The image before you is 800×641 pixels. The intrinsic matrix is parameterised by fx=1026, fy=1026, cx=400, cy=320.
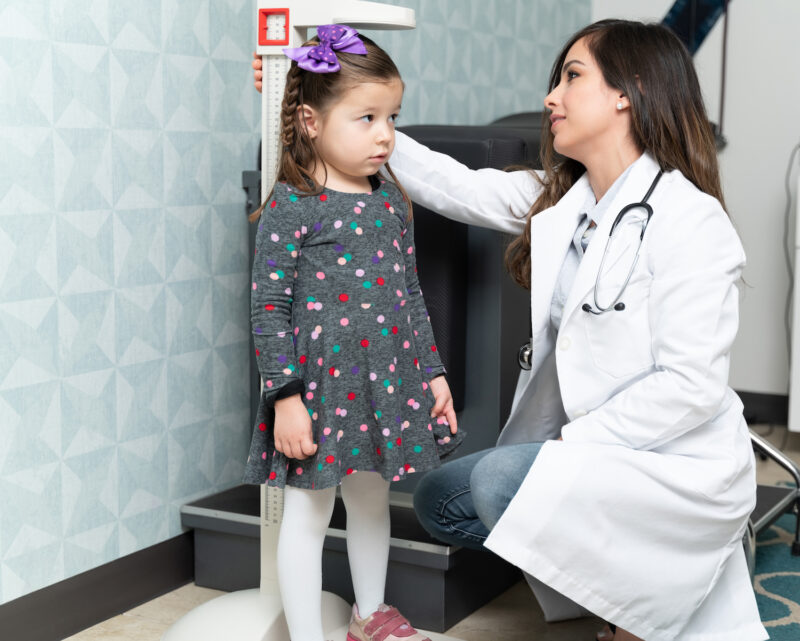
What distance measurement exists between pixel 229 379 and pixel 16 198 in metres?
0.62

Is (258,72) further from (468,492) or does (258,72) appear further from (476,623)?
(476,623)

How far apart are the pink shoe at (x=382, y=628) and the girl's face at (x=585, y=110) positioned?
756 millimetres

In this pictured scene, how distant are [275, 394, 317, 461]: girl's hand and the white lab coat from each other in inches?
11.0

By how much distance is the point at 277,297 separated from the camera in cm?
138

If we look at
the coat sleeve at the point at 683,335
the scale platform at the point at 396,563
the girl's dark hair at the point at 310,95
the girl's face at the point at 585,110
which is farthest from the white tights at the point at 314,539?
the girl's face at the point at 585,110

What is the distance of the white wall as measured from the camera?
10.4ft

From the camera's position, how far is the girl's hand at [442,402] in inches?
60.1

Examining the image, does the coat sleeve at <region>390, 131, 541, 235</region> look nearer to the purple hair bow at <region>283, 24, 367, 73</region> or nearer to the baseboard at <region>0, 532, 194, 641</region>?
the purple hair bow at <region>283, 24, 367, 73</region>

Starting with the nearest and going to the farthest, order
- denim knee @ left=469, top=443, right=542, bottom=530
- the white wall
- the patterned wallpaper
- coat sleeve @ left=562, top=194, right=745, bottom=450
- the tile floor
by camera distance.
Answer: coat sleeve @ left=562, top=194, right=745, bottom=450
denim knee @ left=469, top=443, right=542, bottom=530
the patterned wallpaper
the tile floor
the white wall

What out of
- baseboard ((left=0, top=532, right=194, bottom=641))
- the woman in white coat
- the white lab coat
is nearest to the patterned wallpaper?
baseboard ((left=0, top=532, right=194, bottom=641))

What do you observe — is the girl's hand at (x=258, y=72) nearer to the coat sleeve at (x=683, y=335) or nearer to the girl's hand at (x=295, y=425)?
the girl's hand at (x=295, y=425)

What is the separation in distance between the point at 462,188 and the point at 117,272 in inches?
24.3

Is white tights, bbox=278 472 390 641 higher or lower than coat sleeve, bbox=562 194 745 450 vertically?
lower

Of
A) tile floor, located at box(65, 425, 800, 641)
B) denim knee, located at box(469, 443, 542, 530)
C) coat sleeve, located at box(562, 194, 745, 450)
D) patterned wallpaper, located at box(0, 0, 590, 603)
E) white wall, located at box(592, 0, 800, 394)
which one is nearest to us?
coat sleeve, located at box(562, 194, 745, 450)
